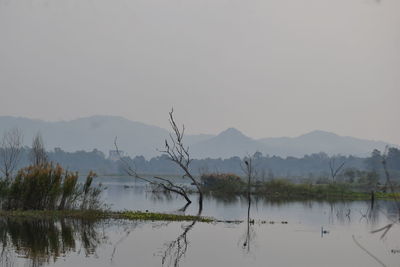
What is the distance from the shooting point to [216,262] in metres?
17.1

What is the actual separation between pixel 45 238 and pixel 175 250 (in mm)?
4603

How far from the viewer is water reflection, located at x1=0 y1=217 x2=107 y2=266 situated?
16.4 meters

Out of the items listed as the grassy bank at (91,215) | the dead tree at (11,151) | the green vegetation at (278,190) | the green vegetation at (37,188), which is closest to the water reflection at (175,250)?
the grassy bank at (91,215)

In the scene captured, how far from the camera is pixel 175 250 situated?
19.2 metres

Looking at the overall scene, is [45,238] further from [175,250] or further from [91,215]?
[91,215]

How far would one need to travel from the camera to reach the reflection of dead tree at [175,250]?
16.9m

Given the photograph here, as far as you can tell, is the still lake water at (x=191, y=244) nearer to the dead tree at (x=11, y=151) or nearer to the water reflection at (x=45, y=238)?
the water reflection at (x=45, y=238)

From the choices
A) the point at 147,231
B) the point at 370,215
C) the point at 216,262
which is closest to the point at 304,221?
the point at 370,215

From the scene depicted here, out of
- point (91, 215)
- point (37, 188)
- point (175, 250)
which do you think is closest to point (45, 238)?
point (175, 250)

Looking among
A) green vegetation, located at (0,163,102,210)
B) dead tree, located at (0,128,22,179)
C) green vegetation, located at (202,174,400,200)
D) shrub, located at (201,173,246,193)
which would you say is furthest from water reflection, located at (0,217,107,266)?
shrub, located at (201,173,246,193)

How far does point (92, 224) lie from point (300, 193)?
36418mm

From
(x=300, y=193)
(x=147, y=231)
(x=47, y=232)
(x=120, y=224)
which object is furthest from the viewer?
(x=300, y=193)

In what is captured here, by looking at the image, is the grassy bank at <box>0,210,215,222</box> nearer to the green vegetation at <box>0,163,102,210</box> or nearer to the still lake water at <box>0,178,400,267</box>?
the green vegetation at <box>0,163,102,210</box>

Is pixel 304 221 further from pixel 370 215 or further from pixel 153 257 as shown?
pixel 153 257
